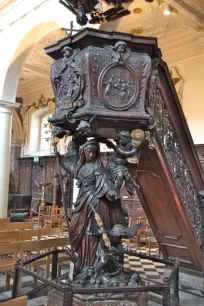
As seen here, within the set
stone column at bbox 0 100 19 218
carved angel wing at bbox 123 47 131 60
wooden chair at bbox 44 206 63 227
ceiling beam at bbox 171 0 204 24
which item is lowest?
wooden chair at bbox 44 206 63 227

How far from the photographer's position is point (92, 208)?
11.0 ft

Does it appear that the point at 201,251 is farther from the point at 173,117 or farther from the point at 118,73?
the point at 118,73

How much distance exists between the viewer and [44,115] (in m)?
17.1

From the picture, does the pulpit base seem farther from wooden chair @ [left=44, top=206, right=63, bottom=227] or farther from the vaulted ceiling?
wooden chair @ [left=44, top=206, right=63, bottom=227]

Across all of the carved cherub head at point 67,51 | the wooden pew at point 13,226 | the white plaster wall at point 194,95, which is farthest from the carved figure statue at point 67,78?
the white plaster wall at point 194,95

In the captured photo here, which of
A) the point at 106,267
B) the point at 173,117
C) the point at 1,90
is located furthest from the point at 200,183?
the point at 1,90

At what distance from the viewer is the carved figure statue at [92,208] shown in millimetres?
3420

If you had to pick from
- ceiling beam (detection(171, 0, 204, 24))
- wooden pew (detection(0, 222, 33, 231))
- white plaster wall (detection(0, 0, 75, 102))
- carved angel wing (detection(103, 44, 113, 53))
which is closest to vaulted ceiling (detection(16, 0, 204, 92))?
ceiling beam (detection(171, 0, 204, 24))

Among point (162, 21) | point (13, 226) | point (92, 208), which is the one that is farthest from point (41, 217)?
point (92, 208)

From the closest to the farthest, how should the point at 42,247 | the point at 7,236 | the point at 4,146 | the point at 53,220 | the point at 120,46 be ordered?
the point at 120,46
the point at 42,247
the point at 7,236
the point at 4,146
the point at 53,220

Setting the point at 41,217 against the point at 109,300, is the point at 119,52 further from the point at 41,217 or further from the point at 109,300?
the point at 41,217

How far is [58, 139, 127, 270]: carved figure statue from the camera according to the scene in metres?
3.42

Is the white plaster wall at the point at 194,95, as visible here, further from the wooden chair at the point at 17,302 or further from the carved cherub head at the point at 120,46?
the wooden chair at the point at 17,302

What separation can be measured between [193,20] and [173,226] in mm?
6214
